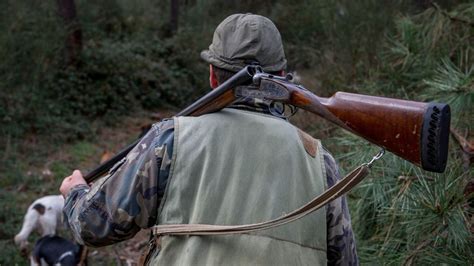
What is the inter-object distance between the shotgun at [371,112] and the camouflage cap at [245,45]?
4 centimetres

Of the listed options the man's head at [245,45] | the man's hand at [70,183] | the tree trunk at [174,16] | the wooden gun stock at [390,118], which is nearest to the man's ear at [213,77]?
the man's head at [245,45]

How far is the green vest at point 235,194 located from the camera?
1919mm

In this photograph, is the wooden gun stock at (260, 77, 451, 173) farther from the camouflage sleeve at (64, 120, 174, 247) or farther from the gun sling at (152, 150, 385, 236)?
the camouflage sleeve at (64, 120, 174, 247)

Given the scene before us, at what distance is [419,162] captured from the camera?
1765mm

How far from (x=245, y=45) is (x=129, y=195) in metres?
0.56

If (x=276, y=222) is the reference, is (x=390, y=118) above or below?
above

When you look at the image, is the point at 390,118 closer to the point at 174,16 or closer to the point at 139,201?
the point at 139,201

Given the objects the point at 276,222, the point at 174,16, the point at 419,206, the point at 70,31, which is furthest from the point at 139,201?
the point at 174,16

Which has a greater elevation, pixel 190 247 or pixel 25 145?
pixel 190 247

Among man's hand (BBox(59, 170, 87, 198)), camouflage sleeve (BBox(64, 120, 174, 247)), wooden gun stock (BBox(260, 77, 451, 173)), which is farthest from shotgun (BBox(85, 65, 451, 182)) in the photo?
man's hand (BBox(59, 170, 87, 198))

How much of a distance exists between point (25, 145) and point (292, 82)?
8.29 metres

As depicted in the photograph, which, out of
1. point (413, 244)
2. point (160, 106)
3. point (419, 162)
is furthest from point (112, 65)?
point (419, 162)

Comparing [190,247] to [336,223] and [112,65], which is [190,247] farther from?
[112,65]

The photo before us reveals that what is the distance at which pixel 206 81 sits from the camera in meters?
14.0
